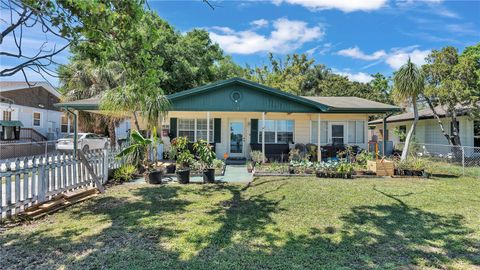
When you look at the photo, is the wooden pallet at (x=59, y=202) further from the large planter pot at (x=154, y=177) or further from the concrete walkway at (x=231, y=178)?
the concrete walkway at (x=231, y=178)

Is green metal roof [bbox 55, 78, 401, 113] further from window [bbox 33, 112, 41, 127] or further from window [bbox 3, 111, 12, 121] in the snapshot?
window [bbox 33, 112, 41, 127]

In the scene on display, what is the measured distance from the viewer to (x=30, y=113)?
72.9 feet

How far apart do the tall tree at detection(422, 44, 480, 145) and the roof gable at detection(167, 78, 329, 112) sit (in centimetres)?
743

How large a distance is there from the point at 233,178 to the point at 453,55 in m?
15.2

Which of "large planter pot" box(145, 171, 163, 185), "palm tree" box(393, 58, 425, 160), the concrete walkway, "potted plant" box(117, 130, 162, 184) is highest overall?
"palm tree" box(393, 58, 425, 160)

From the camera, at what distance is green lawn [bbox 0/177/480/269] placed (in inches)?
149

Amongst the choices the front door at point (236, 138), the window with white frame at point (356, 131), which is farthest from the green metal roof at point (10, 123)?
the window with white frame at point (356, 131)

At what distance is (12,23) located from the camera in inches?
192

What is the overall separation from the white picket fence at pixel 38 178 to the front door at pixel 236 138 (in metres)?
8.66

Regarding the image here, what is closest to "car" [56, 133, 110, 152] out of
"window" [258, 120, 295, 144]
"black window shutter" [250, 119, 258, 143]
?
"black window shutter" [250, 119, 258, 143]

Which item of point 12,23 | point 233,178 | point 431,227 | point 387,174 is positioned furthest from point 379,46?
point 12,23

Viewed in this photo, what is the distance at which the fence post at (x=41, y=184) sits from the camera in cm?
605

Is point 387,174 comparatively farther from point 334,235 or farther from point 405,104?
point 334,235

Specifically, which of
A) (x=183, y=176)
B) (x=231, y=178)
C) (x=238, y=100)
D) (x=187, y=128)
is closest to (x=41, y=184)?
(x=183, y=176)
